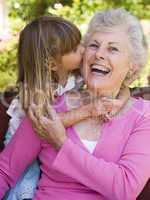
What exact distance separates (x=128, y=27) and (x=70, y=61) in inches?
11.8

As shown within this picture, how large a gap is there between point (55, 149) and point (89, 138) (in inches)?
5.8

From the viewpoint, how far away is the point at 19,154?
2258mm

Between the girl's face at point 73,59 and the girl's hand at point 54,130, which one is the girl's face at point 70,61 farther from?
the girl's hand at point 54,130

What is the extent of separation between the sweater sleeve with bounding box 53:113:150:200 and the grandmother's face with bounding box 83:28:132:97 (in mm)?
245

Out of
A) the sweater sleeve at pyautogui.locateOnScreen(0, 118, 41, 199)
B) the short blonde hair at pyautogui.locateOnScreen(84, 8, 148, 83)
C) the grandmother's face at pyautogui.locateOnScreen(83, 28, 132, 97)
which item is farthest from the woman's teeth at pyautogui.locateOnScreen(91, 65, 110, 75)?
the sweater sleeve at pyautogui.locateOnScreen(0, 118, 41, 199)

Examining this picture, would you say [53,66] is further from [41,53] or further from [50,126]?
[50,126]

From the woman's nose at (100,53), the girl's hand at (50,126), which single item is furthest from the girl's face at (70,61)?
the girl's hand at (50,126)

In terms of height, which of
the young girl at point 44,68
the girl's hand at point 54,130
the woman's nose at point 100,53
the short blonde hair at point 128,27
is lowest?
the girl's hand at point 54,130

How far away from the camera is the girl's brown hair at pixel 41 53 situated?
218cm

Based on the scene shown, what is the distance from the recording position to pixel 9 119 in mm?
2631

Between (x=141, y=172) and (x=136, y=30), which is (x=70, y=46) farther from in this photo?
(x=141, y=172)

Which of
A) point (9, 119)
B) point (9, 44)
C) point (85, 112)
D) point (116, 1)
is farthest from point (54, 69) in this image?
point (116, 1)

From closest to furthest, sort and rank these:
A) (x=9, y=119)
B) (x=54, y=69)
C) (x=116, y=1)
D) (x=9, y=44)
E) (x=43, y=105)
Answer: (x=43, y=105)
(x=54, y=69)
(x=9, y=119)
(x=9, y=44)
(x=116, y=1)

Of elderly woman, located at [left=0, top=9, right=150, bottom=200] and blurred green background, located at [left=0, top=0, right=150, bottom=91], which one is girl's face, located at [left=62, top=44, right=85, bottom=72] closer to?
elderly woman, located at [left=0, top=9, right=150, bottom=200]
